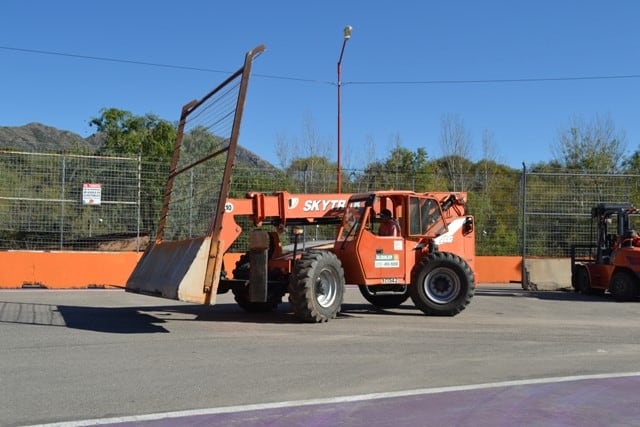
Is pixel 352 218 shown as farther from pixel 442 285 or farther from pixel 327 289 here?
pixel 442 285

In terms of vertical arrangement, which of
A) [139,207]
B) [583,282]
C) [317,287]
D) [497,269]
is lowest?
[583,282]

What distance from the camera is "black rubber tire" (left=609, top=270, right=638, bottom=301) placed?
53.8 feet

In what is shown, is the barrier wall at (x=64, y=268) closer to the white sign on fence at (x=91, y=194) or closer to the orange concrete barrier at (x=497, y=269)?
the white sign on fence at (x=91, y=194)

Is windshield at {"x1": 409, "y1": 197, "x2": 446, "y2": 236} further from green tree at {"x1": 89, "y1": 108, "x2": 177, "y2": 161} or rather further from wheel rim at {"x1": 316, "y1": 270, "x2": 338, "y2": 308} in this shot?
green tree at {"x1": 89, "y1": 108, "x2": 177, "y2": 161}

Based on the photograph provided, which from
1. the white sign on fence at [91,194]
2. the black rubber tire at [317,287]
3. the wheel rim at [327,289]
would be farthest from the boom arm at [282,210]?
the white sign on fence at [91,194]

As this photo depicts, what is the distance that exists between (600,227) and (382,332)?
33.1 ft

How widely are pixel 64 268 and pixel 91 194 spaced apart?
6.97ft

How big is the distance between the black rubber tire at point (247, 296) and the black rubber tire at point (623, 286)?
8.90 m

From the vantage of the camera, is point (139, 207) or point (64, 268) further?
point (139, 207)

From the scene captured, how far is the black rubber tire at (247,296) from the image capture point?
40.4 feet

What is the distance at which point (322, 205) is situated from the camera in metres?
12.9

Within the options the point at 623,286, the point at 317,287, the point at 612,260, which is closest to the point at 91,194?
the point at 317,287

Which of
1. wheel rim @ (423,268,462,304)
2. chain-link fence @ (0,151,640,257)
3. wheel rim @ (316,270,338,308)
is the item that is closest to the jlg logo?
wheel rim @ (316,270,338,308)

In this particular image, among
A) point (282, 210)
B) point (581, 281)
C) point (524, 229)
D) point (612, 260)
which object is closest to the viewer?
point (282, 210)
